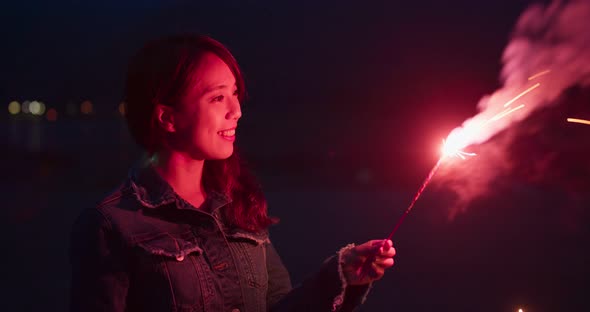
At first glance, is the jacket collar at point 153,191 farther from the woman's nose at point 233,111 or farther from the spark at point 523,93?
the spark at point 523,93

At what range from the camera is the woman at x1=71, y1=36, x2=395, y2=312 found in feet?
6.50

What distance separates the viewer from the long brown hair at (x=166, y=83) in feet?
7.15

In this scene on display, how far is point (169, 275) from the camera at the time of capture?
201cm

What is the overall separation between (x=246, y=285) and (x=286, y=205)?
8.49 meters

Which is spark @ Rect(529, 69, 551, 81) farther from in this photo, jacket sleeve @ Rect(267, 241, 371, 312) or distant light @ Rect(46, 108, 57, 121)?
distant light @ Rect(46, 108, 57, 121)

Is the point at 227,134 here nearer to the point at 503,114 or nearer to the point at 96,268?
the point at 96,268

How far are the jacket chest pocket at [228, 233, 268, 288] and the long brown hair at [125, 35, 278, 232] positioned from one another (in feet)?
0.18

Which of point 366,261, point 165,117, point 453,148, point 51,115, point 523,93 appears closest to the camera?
point 366,261

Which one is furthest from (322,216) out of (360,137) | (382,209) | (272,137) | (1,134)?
(1,134)

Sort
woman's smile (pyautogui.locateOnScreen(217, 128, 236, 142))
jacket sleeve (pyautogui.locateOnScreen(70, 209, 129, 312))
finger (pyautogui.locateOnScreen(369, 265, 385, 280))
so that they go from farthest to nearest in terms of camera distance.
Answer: woman's smile (pyautogui.locateOnScreen(217, 128, 236, 142))
finger (pyautogui.locateOnScreen(369, 265, 385, 280))
jacket sleeve (pyautogui.locateOnScreen(70, 209, 129, 312))

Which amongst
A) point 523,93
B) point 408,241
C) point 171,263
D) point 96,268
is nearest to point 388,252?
point 171,263

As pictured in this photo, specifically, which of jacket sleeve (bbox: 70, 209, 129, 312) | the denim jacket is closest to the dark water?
the denim jacket

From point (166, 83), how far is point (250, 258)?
0.72m

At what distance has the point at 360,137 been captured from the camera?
23062 millimetres
